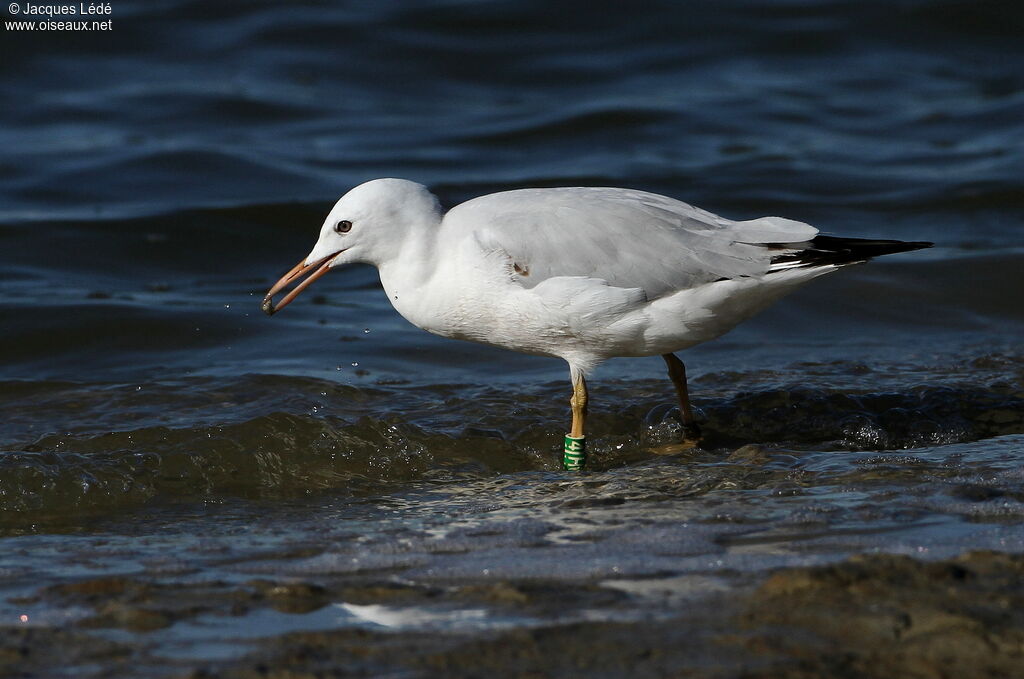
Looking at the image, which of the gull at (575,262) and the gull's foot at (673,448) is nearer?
the gull at (575,262)

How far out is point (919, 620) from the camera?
3172 mm

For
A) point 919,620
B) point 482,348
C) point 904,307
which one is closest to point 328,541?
point 919,620

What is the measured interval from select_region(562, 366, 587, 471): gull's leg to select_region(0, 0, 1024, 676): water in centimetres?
12

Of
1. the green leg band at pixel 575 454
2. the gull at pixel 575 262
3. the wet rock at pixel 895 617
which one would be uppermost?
the gull at pixel 575 262

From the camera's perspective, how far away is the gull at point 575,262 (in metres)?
5.61

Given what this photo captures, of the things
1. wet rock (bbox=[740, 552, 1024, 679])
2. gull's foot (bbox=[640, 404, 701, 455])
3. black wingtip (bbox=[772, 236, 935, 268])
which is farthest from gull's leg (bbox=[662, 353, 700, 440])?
wet rock (bbox=[740, 552, 1024, 679])

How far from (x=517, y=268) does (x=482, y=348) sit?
2.77 meters

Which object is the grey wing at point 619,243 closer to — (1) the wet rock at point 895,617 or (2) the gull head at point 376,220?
(2) the gull head at point 376,220

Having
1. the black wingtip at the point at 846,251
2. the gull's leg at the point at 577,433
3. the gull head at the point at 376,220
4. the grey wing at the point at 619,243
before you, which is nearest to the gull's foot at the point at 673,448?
the gull's leg at the point at 577,433

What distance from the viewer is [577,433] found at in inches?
239

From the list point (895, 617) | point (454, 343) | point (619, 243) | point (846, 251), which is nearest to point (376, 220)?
point (619, 243)

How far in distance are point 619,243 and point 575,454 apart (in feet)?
3.37

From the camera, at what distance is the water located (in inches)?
159

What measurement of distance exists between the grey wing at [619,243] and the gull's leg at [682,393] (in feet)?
3.13
